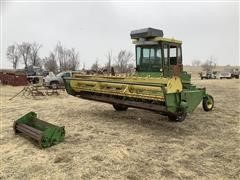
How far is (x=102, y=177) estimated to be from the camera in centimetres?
551

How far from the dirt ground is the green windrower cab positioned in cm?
64

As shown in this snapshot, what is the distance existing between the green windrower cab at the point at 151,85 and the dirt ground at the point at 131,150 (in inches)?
25.3

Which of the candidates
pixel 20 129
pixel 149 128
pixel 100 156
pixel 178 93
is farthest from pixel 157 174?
pixel 20 129

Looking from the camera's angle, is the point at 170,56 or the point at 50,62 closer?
the point at 170,56

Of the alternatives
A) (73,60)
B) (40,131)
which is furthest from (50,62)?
(40,131)

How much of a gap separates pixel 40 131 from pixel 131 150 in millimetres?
2103

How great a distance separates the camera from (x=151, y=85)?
25.9 ft

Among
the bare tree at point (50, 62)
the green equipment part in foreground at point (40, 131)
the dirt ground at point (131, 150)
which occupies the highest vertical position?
the bare tree at point (50, 62)

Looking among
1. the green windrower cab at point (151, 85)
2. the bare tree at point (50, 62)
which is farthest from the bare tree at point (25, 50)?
the green windrower cab at point (151, 85)

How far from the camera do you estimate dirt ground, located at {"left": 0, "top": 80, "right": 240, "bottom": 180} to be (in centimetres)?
573

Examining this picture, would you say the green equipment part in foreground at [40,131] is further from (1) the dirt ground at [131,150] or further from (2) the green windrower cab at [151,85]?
(2) the green windrower cab at [151,85]

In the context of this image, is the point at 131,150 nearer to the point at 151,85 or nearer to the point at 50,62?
the point at 151,85

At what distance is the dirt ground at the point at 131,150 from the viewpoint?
18.8 feet

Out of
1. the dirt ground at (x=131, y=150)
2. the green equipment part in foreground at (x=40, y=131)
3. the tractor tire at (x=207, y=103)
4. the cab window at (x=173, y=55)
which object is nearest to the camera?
the dirt ground at (x=131, y=150)
